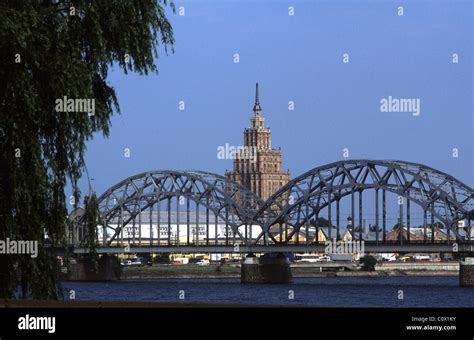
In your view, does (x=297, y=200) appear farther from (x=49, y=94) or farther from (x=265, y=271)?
(x=49, y=94)

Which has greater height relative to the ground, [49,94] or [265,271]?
[49,94]

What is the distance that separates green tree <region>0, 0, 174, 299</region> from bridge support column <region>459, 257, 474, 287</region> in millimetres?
102617

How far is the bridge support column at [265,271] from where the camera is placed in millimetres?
150000

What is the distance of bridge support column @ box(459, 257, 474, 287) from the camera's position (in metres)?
132

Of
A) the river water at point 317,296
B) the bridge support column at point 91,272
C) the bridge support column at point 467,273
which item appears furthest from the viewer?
the bridge support column at point 91,272

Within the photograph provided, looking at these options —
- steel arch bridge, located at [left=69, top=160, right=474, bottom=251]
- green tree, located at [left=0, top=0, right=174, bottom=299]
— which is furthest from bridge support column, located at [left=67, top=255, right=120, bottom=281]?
green tree, located at [left=0, top=0, right=174, bottom=299]

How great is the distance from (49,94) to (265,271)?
402 ft

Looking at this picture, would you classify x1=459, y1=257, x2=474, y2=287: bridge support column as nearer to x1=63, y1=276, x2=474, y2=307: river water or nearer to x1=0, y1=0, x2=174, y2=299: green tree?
x1=63, y1=276, x2=474, y2=307: river water

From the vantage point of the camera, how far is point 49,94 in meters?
30.2

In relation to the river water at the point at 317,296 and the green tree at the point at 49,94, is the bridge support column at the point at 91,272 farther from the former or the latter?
the green tree at the point at 49,94

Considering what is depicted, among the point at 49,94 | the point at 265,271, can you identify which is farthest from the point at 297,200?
the point at 49,94

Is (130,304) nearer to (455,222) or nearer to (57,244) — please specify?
(57,244)

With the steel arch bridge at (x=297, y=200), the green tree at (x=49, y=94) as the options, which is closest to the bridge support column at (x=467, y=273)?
the steel arch bridge at (x=297, y=200)

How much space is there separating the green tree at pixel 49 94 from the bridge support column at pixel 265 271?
385 feet
